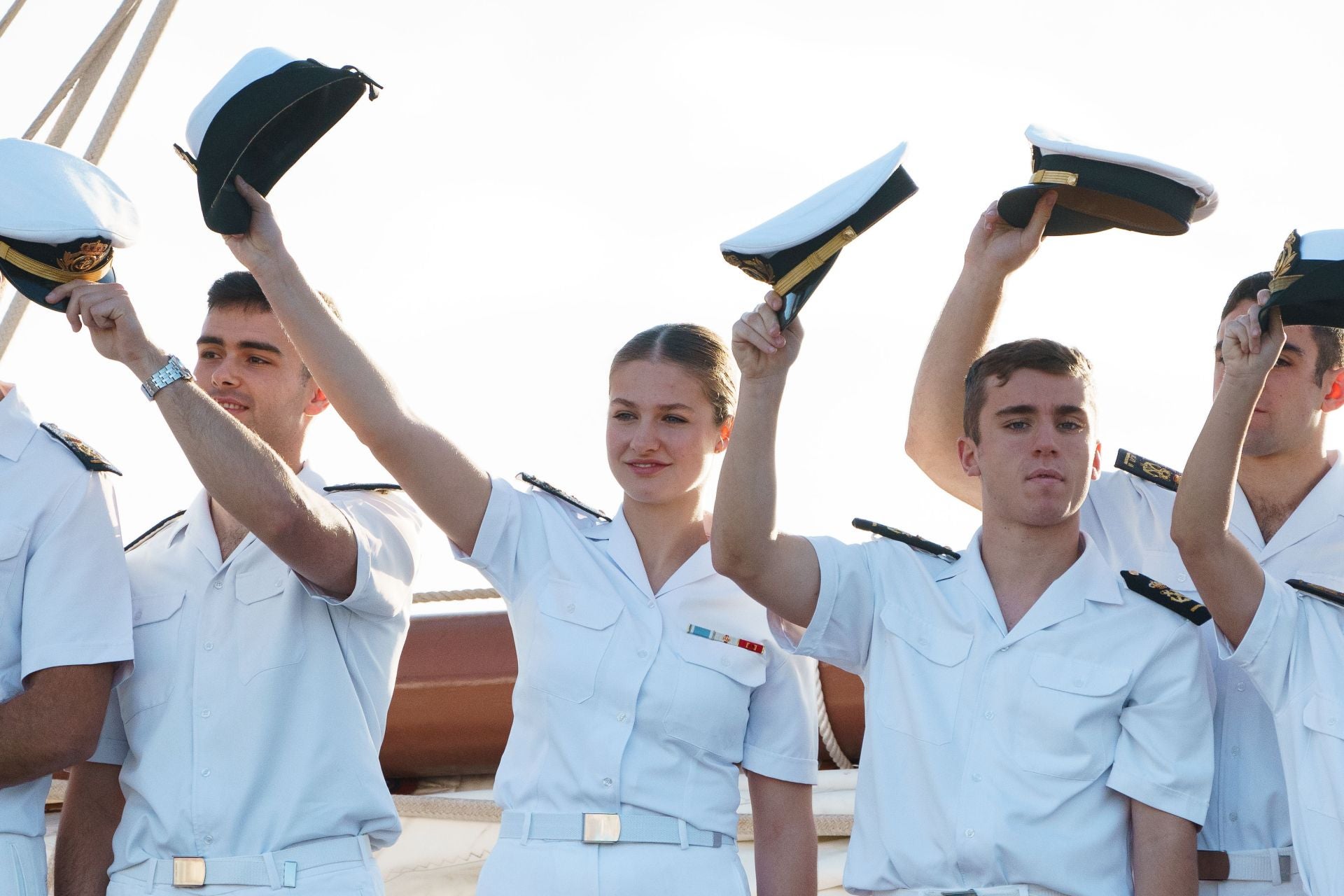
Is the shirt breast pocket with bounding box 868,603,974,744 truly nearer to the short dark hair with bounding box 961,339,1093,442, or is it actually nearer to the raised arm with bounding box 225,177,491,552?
the short dark hair with bounding box 961,339,1093,442

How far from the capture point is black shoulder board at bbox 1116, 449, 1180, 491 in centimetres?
332

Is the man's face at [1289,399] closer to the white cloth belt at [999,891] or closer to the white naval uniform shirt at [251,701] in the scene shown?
the white cloth belt at [999,891]

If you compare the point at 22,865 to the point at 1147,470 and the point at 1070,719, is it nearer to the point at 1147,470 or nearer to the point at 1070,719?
the point at 1070,719

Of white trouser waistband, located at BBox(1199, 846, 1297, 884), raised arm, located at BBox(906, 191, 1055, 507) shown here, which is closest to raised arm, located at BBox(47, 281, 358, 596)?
raised arm, located at BBox(906, 191, 1055, 507)

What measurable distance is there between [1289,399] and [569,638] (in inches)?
58.5

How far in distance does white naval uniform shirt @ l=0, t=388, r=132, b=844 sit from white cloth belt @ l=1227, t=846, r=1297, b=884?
2.03 metres

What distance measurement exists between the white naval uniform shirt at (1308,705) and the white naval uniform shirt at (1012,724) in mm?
126

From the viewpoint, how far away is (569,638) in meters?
3.10

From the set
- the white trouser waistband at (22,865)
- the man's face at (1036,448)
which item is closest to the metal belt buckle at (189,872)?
the white trouser waistband at (22,865)

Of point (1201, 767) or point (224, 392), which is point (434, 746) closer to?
point (224, 392)

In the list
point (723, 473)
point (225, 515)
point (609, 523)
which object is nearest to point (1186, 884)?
point (723, 473)

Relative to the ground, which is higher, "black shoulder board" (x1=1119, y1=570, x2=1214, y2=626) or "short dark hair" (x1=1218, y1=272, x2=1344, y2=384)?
"short dark hair" (x1=1218, y1=272, x2=1344, y2=384)

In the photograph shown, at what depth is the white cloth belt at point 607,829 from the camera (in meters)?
2.95

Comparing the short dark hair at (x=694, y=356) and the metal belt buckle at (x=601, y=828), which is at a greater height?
the short dark hair at (x=694, y=356)
